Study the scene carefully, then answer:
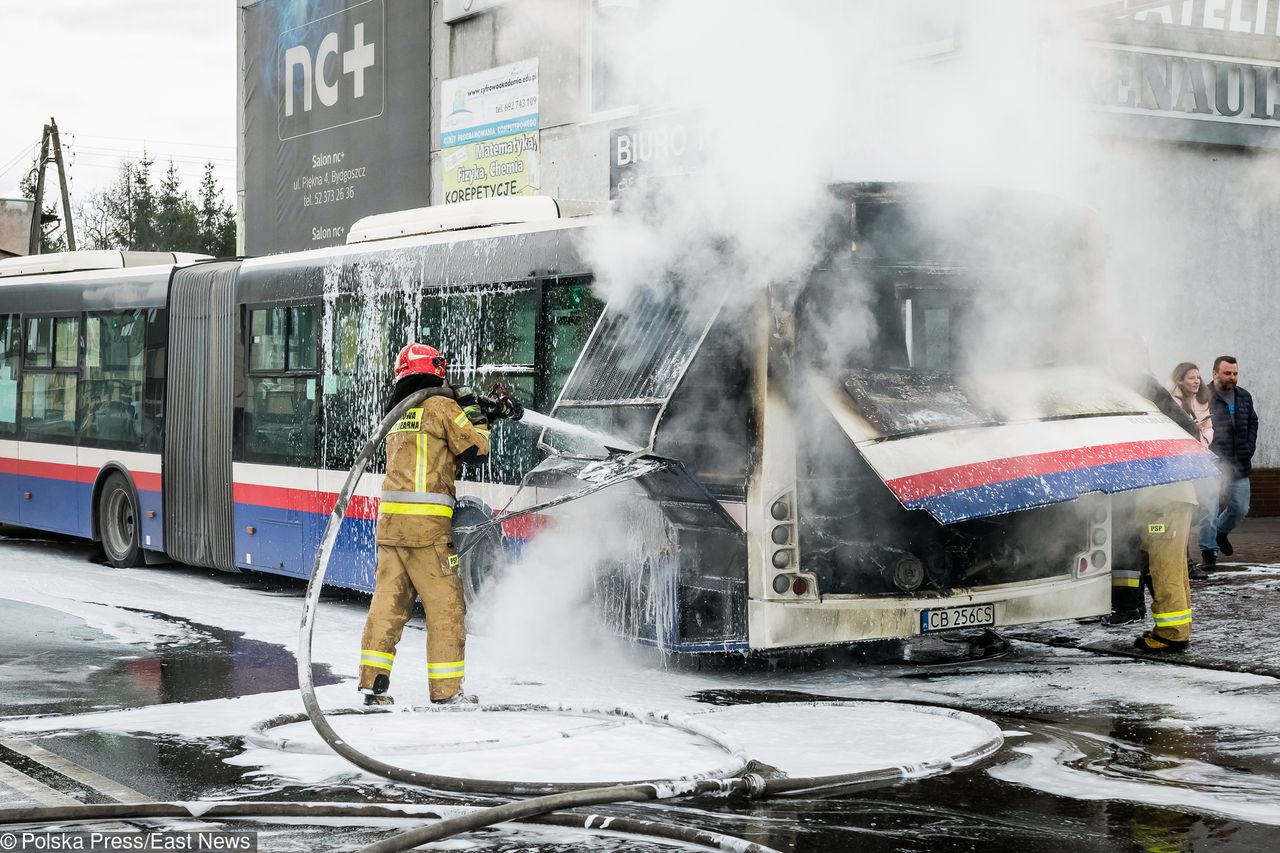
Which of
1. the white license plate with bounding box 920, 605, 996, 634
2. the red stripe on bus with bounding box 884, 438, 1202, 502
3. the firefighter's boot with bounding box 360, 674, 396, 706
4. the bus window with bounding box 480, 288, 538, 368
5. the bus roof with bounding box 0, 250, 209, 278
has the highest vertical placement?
the bus roof with bounding box 0, 250, 209, 278

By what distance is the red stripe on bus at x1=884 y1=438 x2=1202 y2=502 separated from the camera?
776cm

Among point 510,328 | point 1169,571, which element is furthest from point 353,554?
point 1169,571

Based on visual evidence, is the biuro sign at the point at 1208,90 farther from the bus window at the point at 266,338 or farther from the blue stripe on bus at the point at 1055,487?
the bus window at the point at 266,338

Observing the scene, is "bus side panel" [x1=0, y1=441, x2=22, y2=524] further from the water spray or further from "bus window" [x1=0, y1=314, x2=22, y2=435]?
the water spray

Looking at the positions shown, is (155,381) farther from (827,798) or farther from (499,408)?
(827,798)

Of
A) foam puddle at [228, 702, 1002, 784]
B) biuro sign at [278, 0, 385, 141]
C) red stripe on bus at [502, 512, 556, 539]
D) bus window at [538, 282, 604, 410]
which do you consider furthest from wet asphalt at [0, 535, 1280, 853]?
biuro sign at [278, 0, 385, 141]

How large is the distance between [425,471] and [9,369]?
9809mm

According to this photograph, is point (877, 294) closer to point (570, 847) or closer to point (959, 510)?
point (959, 510)

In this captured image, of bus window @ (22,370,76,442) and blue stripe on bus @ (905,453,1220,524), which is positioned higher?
bus window @ (22,370,76,442)

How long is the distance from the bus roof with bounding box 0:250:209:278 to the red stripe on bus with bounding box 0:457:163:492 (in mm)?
1919

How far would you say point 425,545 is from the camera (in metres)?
7.96

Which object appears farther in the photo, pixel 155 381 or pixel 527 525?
pixel 155 381

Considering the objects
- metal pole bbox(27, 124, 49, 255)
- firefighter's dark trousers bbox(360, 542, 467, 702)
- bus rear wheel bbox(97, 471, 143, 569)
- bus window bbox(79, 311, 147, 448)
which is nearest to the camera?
firefighter's dark trousers bbox(360, 542, 467, 702)

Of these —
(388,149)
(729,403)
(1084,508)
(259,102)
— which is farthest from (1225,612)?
(259,102)
